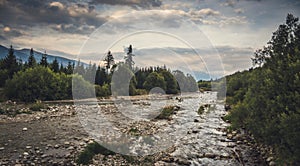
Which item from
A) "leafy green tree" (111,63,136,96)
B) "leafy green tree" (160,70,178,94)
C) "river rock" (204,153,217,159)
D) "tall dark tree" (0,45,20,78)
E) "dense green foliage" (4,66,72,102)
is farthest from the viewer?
"leafy green tree" (160,70,178,94)

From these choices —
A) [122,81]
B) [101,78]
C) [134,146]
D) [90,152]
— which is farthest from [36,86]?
[90,152]

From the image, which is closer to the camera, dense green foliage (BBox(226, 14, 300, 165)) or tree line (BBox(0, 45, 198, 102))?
dense green foliage (BBox(226, 14, 300, 165))

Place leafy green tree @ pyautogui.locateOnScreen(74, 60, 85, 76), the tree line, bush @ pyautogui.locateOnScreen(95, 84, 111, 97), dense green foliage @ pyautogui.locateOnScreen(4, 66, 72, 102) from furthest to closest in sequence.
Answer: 1. leafy green tree @ pyautogui.locateOnScreen(74, 60, 85, 76)
2. bush @ pyautogui.locateOnScreen(95, 84, 111, 97)
3. the tree line
4. dense green foliage @ pyautogui.locateOnScreen(4, 66, 72, 102)

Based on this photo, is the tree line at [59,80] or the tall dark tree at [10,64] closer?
the tree line at [59,80]

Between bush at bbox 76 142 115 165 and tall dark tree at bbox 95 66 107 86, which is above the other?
tall dark tree at bbox 95 66 107 86

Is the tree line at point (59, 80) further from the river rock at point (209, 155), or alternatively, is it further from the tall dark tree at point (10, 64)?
the river rock at point (209, 155)

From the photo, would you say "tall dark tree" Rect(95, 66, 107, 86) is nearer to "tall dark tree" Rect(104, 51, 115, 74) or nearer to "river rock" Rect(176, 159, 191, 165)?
"tall dark tree" Rect(104, 51, 115, 74)

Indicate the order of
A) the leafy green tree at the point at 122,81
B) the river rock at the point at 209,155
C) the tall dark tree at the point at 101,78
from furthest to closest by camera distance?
the tall dark tree at the point at 101,78 → the leafy green tree at the point at 122,81 → the river rock at the point at 209,155

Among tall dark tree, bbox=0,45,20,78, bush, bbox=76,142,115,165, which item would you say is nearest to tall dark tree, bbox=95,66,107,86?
tall dark tree, bbox=0,45,20,78

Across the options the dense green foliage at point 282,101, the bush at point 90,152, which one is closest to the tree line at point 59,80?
the bush at point 90,152

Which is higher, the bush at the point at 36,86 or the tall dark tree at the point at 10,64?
the tall dark tree at the point at 10,64

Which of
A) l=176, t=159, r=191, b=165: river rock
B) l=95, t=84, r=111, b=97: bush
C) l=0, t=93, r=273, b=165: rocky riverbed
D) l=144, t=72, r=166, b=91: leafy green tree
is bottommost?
l=176, t=159, r=191, b=165: river rock

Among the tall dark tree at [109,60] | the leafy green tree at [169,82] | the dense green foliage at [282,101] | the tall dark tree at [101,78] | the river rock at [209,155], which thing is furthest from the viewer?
the leafy green tree at [169,82]

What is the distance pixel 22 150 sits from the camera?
12.9 metres
